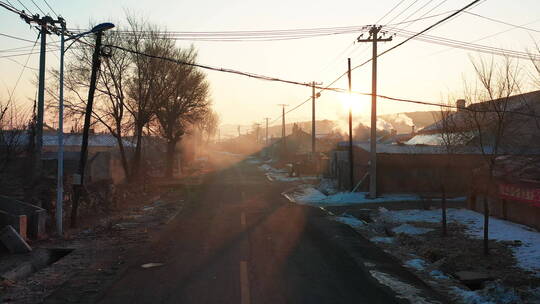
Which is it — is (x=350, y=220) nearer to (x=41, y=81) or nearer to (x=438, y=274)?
(x=438, y=274)

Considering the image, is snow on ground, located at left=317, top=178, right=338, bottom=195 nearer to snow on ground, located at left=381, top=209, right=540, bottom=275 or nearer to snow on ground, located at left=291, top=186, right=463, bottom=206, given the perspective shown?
snow on ground, located at left=291, top=186, right=463, bottom=206

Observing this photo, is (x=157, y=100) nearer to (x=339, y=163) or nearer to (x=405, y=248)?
(x=339, y=163)

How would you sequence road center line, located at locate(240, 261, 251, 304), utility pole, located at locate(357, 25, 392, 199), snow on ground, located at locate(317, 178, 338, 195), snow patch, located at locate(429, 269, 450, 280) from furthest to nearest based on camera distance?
snow on ground, located at locate(317, 178, 338, 195) → utility pole, located at locate(357, 25, 392, 199) → snow patch, located at locate(429, 269, 450, 280) → road center line, located at locate(240, 261, 251, 304)

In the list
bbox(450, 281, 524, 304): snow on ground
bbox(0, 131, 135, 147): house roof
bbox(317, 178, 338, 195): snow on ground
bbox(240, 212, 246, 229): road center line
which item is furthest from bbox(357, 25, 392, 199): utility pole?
bbox(0, 131, 135, 147): house roof

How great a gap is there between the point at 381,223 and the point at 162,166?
35454 millimetres

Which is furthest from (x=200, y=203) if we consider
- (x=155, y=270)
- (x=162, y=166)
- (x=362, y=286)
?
(x=162, y=166)

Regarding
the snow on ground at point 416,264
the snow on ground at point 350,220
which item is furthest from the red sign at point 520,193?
the snow on ground at point 350,220

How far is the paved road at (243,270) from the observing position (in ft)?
26.4

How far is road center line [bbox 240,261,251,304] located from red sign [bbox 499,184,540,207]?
29.4 feet

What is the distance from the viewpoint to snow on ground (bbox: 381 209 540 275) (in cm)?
1089

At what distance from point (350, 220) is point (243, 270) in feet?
31.2

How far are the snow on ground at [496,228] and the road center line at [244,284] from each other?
5946 mm

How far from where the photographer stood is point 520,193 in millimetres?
14648

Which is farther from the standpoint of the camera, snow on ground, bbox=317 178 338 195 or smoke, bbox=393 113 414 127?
smoke, bbox=393 113 414 127
